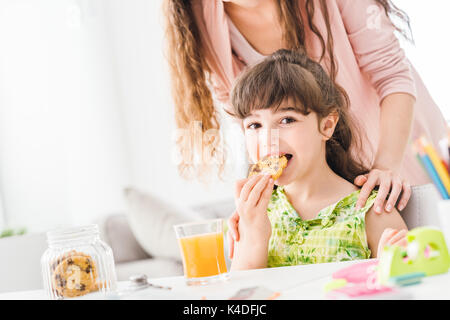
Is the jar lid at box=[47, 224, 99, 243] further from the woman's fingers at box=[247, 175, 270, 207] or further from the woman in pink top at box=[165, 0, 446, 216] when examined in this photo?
the woman in pink top at box=[165, 0, 446, 216]

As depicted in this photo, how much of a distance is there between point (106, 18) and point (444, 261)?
6.19ft

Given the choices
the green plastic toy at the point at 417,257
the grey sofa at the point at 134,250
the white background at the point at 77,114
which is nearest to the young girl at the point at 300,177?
the green plastic toy at the point at 417,257

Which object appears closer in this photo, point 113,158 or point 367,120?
point 367,120

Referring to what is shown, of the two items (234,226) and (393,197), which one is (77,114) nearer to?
(234,226)

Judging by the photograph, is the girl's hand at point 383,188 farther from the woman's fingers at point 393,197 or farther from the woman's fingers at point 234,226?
the woman's fingers at point 234,226

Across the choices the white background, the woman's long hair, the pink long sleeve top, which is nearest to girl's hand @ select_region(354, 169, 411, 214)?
the pink long sleeve top

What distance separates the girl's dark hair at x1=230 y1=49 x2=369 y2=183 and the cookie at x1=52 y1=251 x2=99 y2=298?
456 mm

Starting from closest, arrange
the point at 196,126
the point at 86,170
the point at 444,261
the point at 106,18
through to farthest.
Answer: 1. the point at 444,261
2. the point at 196,126
3. the point at 106,18
4. the point at 86,170

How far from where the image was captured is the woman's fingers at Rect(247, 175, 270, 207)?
945 mm

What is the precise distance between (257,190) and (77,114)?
1785mm

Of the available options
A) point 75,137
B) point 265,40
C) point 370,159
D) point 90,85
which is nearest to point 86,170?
point 75,137

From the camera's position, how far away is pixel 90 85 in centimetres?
254

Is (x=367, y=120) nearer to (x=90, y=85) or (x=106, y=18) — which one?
(x=106, y=18)

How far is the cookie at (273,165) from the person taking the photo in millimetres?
1016
